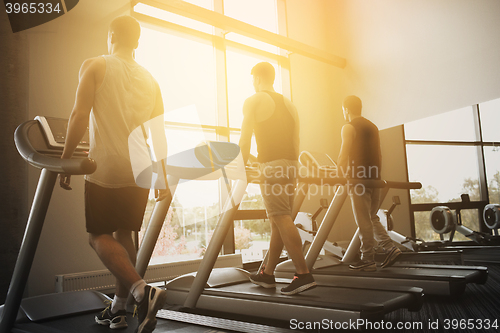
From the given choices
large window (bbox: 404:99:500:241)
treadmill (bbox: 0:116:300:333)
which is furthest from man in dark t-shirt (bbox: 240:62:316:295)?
large window (bbox: 404:99:500:241)

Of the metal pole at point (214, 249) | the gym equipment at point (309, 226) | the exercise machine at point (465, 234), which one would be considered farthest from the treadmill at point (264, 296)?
the exercise machine at point (465, 234)

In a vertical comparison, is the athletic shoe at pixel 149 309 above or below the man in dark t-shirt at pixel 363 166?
below

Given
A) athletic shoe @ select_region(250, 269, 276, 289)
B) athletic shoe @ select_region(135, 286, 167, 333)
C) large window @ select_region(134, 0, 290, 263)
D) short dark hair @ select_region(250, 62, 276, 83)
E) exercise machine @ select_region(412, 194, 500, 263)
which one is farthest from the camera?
large window @ select_region(134, 0, 290, 263)

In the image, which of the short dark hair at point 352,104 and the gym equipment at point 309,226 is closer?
the short dark hair at point 352,104

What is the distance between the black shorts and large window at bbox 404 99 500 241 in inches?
166

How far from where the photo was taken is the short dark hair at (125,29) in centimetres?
179

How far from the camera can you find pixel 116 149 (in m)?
1.71

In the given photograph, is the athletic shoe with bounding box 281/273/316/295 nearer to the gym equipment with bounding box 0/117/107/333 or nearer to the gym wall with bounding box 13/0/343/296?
the gym equipment with bounding box 0/117/107/333

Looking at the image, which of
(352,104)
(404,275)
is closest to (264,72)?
(352,104)

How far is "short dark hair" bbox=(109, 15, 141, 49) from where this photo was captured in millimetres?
1786

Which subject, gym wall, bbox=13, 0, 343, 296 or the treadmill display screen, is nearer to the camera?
the treadmill display screen

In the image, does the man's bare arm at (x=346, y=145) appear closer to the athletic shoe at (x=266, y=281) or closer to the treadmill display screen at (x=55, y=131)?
the athletic shoe at (x=266, y=281)

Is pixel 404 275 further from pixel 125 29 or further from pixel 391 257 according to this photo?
pixel 125 29

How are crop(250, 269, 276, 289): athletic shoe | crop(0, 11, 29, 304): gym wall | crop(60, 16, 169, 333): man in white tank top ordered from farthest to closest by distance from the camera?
crop(0, 11, 29, 304): gym wall → crop(250, 269, 276, 289): athletic shoe → crop(60, 16, 169, 333): man in white tank top
